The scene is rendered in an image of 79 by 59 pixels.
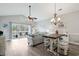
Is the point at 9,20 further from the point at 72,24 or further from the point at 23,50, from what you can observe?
the point at 72,24

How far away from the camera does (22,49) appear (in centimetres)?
208

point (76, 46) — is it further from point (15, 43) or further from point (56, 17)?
point (15, 43)

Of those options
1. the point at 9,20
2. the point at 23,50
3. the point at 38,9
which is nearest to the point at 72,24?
the point at 38,9

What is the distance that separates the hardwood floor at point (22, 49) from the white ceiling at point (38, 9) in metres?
0.63

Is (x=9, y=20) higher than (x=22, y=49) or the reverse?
higher

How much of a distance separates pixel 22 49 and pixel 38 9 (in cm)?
95

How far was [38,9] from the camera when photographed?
2.09m

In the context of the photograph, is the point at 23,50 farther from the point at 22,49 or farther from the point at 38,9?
the point at 38,9

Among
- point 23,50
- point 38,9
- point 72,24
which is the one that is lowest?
point 23,50

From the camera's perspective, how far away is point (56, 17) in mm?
2117

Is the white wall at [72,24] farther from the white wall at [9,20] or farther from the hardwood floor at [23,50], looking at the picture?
the white wall at [9,20]

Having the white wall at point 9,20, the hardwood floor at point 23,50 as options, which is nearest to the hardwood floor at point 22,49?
the hardwood floor at point 23,50

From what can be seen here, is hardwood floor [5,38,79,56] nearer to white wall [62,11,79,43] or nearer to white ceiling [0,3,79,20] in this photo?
white wall [62,11,79,43]

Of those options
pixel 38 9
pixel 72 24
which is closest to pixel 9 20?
pixel 38 9
